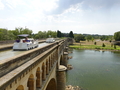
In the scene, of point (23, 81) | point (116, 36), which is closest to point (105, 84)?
point (23, 81)

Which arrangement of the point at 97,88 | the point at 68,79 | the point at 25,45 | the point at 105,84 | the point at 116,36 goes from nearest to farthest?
the point at 25,45
the point at 97,88
the point at 105,84
the point at 68,79
the point at 116,36

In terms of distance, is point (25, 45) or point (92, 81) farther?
point (92, 81)

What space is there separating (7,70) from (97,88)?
2443 centimetres

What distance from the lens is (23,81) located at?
641 cm

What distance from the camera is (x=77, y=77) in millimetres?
31609

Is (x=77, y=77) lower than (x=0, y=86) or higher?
lower

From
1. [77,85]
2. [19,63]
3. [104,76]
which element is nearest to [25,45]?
[19,63]

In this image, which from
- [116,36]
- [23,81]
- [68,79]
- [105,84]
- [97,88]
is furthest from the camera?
[116,36]

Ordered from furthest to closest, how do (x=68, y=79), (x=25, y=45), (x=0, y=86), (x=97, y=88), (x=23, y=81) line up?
→ (x=68, y=79)
(x=97, y=88)
(x=25, y=45)
(x=23, y=81)
(x=0, y=86)

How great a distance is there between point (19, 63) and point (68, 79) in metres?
25.8

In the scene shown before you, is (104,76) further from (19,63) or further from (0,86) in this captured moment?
(0,86)

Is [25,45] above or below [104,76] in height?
above

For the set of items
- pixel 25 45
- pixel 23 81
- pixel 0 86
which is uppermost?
pixel 25 45

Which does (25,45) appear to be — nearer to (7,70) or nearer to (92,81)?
(7,70)
